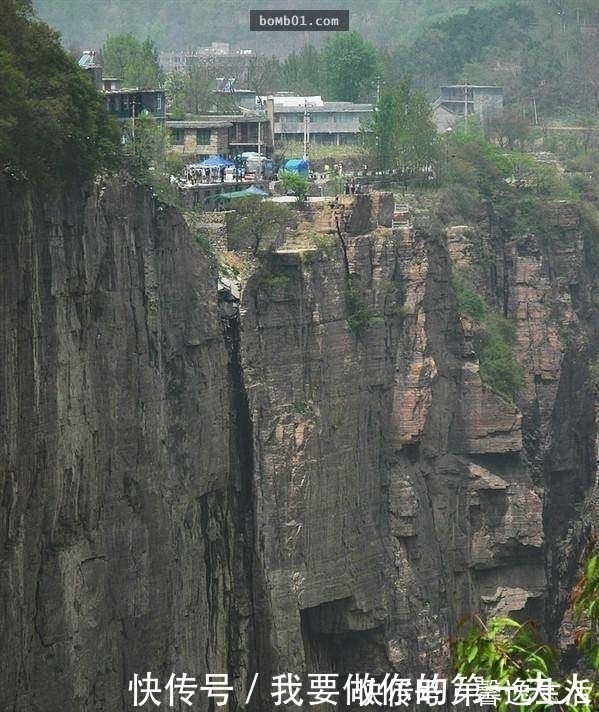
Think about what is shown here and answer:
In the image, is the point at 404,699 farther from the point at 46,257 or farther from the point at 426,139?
the point at 426,139

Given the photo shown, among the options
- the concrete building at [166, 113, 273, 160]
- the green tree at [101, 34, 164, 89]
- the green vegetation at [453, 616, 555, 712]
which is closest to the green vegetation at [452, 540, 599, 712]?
the green vegetation at [453, 616, 555, 712]

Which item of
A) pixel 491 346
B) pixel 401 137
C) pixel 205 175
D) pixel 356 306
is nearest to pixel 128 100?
pixel 205 175

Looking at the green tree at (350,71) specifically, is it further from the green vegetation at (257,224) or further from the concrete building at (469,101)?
the green vegetation at (257,224)

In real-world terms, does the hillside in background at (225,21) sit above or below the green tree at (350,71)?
below

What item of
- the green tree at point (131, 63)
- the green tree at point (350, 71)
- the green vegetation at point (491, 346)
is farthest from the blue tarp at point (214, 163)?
the green tree at point (350, 71)

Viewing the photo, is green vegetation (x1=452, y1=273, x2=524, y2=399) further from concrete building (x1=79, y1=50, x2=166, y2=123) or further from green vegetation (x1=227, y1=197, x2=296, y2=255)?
concrete building (x1=79, y1=50, x2=166, y2=123)
